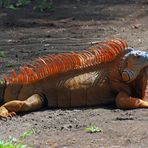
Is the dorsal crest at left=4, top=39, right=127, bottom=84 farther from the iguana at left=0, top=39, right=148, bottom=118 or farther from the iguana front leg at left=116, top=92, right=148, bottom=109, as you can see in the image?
the iguana front leg at left=116, top=92, right=148, bottom=109

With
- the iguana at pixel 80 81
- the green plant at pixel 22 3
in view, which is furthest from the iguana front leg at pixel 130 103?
the green plant at pixel 22 3

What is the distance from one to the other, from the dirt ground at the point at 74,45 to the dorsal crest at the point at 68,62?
47 centimetres

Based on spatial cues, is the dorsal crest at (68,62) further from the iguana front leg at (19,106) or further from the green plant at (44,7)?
the green plant at (44,7)

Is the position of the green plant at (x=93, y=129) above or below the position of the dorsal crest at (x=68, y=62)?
below

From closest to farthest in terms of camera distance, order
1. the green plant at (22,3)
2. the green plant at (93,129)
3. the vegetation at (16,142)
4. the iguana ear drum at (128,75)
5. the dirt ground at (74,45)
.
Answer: the vegetation at (16,142) → the dirt ground at (74,45) → the green plant at (93,129) → the iguana ear drum at (128,75) → the green plant at (22,3)

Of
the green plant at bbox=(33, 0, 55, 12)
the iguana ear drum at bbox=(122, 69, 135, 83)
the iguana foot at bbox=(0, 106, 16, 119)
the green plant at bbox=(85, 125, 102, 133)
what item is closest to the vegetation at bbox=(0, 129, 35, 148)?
the green plant at bbox=(85, 125, 102, 133)

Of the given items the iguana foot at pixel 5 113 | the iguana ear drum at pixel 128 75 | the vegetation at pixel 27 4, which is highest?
the iguana ear drum at pixel 128 75

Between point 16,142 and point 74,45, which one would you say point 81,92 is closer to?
point 16,142

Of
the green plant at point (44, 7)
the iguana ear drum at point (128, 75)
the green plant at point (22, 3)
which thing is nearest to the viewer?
the iguana ear drum at point (128, 75)

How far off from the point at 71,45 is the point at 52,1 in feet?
18.5

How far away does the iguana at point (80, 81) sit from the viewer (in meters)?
7.36

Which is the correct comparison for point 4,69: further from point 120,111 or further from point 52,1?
point 52,1

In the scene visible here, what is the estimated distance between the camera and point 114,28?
13.0 m

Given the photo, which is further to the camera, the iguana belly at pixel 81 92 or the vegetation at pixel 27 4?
the vegetation at pixel 27 4
